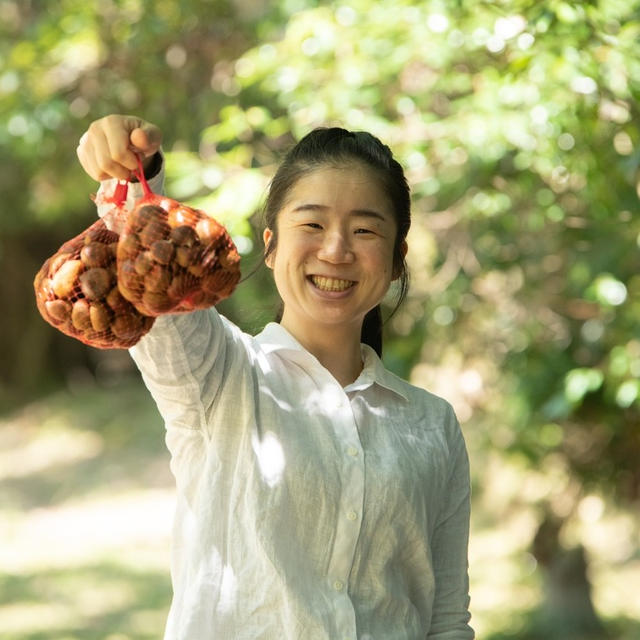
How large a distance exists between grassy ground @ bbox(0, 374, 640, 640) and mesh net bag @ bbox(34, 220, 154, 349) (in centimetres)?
404

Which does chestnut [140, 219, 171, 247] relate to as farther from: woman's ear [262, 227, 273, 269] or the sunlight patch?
woman's ear [262, 227, 273, 269]

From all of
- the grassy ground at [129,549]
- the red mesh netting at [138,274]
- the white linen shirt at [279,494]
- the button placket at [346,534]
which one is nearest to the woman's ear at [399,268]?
the white linen shirt at [279,494]

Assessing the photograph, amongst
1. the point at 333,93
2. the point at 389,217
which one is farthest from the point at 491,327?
the point at 389,217

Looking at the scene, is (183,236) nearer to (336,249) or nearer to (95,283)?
(95,283)

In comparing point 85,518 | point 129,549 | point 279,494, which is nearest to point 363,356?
point 279,494

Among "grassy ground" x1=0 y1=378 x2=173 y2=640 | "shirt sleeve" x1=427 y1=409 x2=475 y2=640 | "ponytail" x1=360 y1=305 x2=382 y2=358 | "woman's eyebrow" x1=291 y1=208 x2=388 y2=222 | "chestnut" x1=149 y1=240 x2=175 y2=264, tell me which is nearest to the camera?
"chestnut" x1=149 y1=240 x2=175 y2=264

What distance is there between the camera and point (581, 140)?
291cm

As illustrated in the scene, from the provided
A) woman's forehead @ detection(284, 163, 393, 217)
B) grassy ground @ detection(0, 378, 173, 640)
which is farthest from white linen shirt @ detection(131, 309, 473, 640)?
grassy ground @ detection(0, 378, 173, 640)

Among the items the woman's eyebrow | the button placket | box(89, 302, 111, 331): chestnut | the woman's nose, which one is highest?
the woman's eyebrow

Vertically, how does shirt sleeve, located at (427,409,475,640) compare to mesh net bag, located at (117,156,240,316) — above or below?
below

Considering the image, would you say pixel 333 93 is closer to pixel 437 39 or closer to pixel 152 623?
pixel 437 39

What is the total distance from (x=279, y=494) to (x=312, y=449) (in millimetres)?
88

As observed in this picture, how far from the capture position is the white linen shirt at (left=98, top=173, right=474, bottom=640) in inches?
59.9

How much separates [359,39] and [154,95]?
169 centimetres
